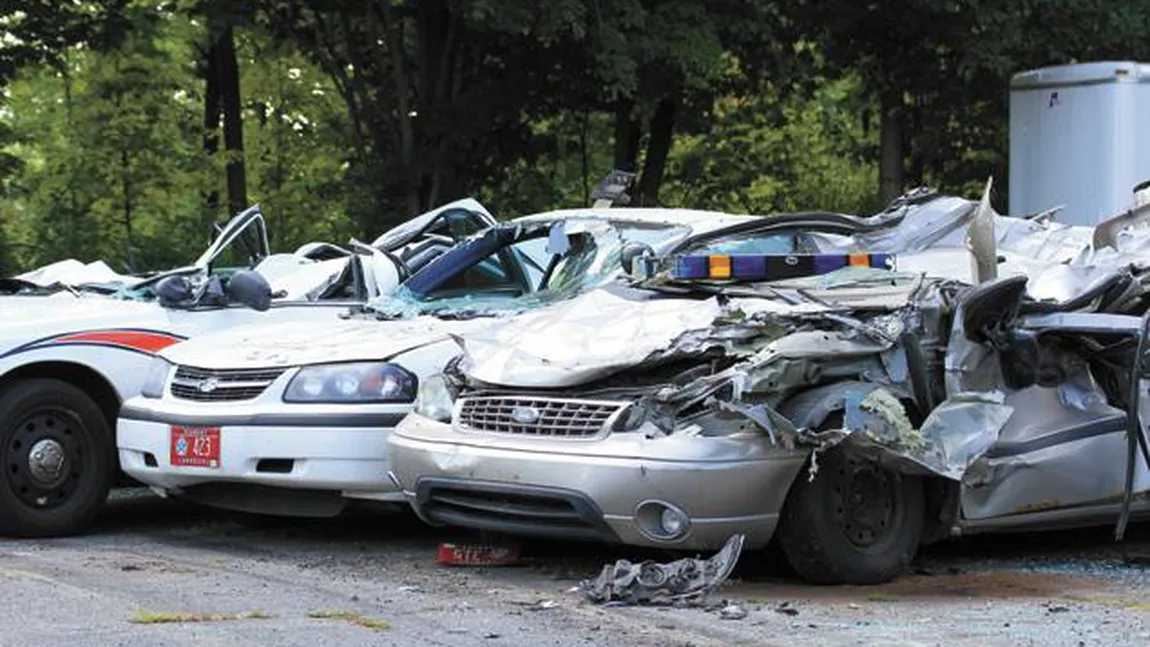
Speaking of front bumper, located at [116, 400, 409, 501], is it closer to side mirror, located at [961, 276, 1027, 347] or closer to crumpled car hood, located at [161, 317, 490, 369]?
crumpled car hood, located at [161, 317, 490, 369]

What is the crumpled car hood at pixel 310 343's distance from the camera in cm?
727

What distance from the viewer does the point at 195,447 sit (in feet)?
23.9

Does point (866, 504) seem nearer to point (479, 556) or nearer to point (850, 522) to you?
point (850, 522)

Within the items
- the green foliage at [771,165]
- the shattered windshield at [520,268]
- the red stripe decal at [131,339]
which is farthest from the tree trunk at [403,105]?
the red stripe decal at [131,339]

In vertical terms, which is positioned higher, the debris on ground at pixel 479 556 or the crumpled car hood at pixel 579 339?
the crumpled car hood at pixel 579 339

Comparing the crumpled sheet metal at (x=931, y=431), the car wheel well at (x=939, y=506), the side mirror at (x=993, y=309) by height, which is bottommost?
the car wheel well at (x=939, y=506)

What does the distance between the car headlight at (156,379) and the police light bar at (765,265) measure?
7.63 ft

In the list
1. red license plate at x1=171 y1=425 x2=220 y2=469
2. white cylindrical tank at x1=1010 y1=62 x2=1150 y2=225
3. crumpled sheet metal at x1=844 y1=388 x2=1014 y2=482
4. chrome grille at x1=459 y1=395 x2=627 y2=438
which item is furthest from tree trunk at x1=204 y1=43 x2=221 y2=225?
crumpled sheet metal at x1=844 y1=388 x2=1014 y2=482

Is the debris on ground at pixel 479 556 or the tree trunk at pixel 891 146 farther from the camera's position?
the tree trunk at pixel 891 146

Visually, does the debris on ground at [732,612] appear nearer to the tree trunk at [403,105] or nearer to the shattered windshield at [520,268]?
the shattered windshield at [520,268]

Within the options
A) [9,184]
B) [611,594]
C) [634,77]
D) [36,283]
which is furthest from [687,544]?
[9,184]

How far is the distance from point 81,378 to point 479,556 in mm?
2342

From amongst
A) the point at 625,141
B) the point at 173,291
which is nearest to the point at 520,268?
the point at 173,291

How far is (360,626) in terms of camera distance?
548 cm
